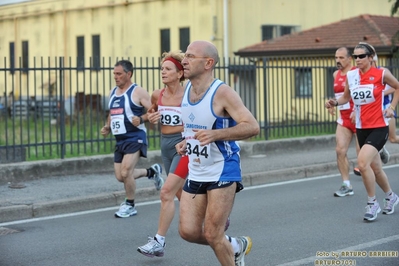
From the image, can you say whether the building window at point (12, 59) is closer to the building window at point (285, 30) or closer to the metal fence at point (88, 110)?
the metal fence at point (88, 110)

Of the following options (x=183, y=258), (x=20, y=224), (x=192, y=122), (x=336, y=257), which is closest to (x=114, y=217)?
(x=20, y=224)

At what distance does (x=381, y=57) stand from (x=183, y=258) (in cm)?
2269

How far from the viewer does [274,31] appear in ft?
108

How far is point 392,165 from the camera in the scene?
15.0 metres

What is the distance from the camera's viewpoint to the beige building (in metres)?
30.8

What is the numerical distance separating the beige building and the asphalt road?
64.7ft

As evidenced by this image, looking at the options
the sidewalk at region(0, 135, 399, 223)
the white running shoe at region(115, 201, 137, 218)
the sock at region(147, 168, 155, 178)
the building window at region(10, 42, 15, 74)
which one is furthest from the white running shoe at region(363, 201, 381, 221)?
the building window at region(10, 42, 15, 74)

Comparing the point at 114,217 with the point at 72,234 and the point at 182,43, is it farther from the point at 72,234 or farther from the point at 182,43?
the point at 182,43

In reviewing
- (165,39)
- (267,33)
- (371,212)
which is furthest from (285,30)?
(371,212)

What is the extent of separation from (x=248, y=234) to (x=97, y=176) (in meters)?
5.38

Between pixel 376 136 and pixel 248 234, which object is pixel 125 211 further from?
pixel 376 136

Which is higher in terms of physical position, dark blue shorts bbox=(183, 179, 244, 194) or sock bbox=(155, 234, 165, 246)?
dark blue shorts bbox=(183, 179, 244, 194)

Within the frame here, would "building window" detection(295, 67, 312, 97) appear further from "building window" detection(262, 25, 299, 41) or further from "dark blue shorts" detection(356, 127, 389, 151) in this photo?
"building window" detection(262, 25, 299, 41)

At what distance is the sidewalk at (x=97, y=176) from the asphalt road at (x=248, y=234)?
336 mm
